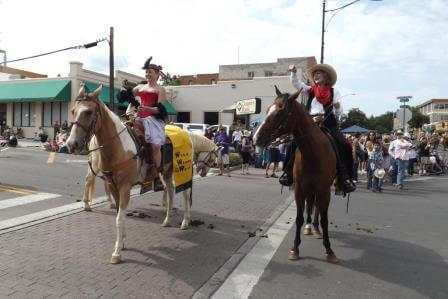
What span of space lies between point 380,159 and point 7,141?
2208 cm

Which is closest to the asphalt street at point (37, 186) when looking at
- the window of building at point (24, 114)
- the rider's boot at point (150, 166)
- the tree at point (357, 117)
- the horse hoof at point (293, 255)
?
the rider's boot at point (150, 166)

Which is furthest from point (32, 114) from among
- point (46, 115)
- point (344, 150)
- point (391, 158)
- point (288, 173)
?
point (344, 150)

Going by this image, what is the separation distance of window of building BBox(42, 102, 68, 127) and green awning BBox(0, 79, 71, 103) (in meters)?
1.41

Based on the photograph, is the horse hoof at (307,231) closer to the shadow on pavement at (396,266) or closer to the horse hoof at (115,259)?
the shadow on pavement at (396,266)

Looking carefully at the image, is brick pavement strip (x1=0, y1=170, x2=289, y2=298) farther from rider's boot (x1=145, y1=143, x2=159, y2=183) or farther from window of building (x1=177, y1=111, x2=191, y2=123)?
window of building (x1=177, y1=111, x2=191, y2=123)

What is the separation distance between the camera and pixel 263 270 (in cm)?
513

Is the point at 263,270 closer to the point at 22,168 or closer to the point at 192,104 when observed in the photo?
the point at 22,168

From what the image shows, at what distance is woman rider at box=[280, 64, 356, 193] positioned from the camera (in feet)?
20.2

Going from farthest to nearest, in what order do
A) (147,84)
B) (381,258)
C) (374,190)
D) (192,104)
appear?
1. (192,104)
2. (374,190)
3. (147,84)
4. (381,258)

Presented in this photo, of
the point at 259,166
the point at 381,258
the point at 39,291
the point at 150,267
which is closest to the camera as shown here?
the point at 39,291

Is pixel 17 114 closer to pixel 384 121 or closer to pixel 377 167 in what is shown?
pixel 377 167

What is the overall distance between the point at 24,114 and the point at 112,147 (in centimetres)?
3060

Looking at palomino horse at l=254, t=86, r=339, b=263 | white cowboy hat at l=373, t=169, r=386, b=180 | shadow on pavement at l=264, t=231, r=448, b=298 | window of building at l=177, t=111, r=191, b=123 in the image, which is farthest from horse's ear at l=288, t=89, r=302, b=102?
window of building at l=177, t=111, r=191, b=123

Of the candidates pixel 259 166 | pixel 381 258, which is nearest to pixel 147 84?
pixel 381 258
